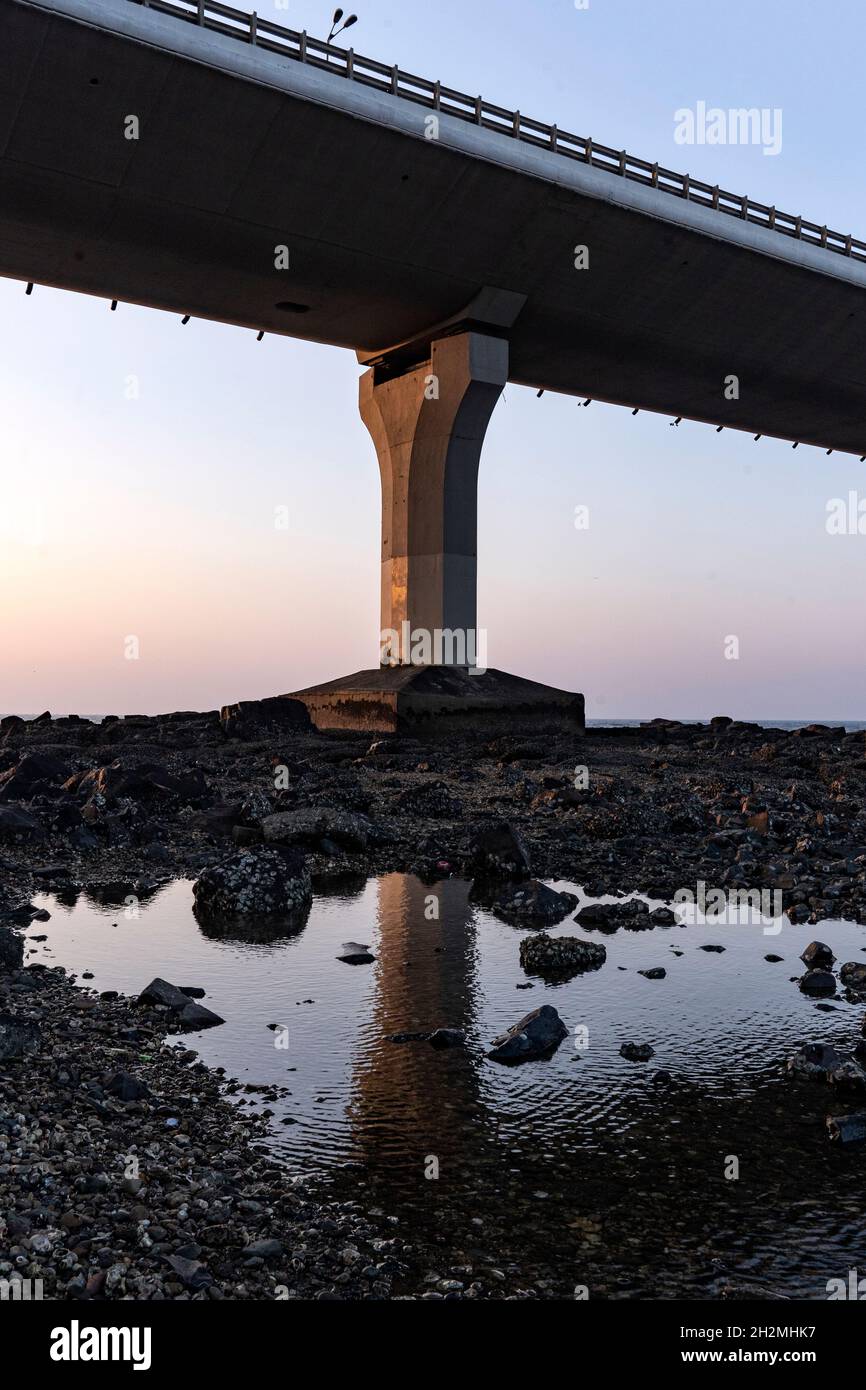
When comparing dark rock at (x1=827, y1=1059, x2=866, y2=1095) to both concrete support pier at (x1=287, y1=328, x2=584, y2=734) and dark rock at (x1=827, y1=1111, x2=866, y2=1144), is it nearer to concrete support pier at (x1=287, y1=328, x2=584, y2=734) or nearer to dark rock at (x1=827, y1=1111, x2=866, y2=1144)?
dark rock at (x1=827, y1=1111, x2=866, y2=1144)

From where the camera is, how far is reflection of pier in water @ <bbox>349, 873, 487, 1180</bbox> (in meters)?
4.20

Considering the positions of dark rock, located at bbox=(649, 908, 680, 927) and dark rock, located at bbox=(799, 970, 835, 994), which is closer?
dark rock, located at bbox=(799, 970, 835, 994)

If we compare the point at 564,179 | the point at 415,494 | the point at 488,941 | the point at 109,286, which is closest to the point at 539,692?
the point at 415,494

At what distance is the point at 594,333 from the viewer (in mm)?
28172

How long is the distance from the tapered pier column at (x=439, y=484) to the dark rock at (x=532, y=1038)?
71.1ft

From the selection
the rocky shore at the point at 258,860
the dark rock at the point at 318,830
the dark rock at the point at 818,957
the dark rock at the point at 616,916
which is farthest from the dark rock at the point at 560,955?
the dark rock at the point at 318,830

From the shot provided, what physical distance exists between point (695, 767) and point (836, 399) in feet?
71.6

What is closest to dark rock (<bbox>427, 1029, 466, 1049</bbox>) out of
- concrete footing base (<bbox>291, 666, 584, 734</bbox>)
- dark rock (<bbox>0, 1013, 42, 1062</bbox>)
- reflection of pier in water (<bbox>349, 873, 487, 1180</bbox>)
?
reflection of pier in water (<bbox>349, 873, 487, 1180</bbox>)

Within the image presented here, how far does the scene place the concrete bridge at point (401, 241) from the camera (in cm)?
1812

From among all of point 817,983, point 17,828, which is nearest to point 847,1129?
point 817,983

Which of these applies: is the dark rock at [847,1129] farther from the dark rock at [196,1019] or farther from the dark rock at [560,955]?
the dark rock at [196,1019]

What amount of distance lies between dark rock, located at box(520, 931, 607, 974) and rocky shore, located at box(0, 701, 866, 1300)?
59 mm

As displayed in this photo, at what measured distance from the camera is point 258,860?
28.0 feet

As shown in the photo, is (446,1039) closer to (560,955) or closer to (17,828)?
(560,955)
